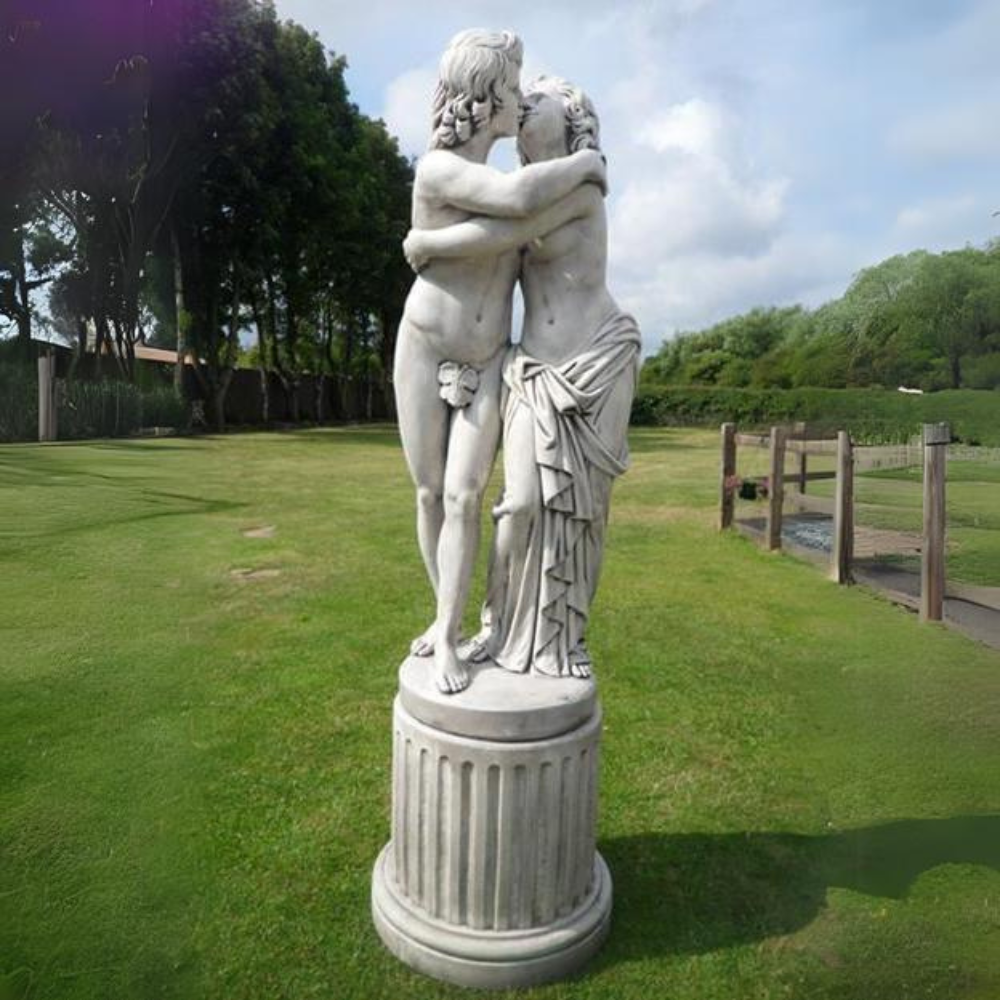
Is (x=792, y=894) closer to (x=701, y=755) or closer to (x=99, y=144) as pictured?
(x=701, y=755)

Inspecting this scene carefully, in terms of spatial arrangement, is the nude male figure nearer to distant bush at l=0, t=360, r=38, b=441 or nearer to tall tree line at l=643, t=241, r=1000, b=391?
distant bush at l=0, t=360, r=38, b=441

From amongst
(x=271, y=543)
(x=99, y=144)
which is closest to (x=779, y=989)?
(x=271, y=543)

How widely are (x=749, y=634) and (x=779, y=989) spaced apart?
3885 mm

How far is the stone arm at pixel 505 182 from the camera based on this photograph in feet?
8.82

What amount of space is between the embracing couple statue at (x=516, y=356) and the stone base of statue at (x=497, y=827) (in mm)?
160

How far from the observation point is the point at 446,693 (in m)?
2.83

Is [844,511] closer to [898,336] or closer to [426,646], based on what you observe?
[426,646]

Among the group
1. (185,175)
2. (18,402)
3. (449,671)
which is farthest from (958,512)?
(185,175)

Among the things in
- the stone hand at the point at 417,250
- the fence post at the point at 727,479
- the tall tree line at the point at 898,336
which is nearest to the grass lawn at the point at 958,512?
the fence post at the point at 727,479

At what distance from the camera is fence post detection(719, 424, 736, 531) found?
35.7 ft

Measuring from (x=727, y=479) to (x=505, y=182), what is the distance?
8.71 meters

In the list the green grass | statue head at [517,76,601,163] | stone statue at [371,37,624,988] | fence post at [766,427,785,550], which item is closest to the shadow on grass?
stone statue at [371,37,624,988]

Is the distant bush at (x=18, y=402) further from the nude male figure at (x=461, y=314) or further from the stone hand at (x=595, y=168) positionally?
the stone hand at (x=595, y=168)

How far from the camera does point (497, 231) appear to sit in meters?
2.75
